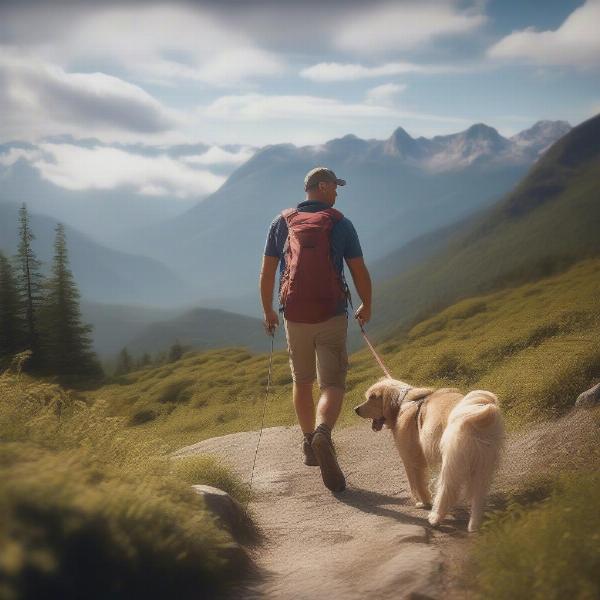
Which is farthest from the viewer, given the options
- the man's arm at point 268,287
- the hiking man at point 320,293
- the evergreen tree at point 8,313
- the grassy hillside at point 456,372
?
the evergreen tree at point 8,313


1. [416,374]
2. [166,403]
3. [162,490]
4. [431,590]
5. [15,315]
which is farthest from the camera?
[15,315]

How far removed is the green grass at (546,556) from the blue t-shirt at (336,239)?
4890mm

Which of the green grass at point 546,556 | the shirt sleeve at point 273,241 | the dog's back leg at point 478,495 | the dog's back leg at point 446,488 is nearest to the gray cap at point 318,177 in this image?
the shirt sleeve at point 273,241

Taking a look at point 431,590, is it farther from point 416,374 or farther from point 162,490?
point 416,374

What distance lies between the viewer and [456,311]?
4631cm

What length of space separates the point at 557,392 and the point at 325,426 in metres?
4.97

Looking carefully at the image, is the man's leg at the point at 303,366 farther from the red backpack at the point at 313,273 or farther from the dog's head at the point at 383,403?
the dog's head at the point at 383,403

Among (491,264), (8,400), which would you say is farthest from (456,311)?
(491,264)

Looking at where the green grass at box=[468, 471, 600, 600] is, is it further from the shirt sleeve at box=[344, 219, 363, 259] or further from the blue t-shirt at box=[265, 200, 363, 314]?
the shirt sleeve at box=[344, 219, 363, 259]

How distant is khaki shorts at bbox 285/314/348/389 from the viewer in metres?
9.33

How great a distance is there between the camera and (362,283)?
963cm

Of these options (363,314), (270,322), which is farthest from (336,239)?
(270,322)

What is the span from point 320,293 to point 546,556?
543cm

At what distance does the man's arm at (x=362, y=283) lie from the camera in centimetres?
941
